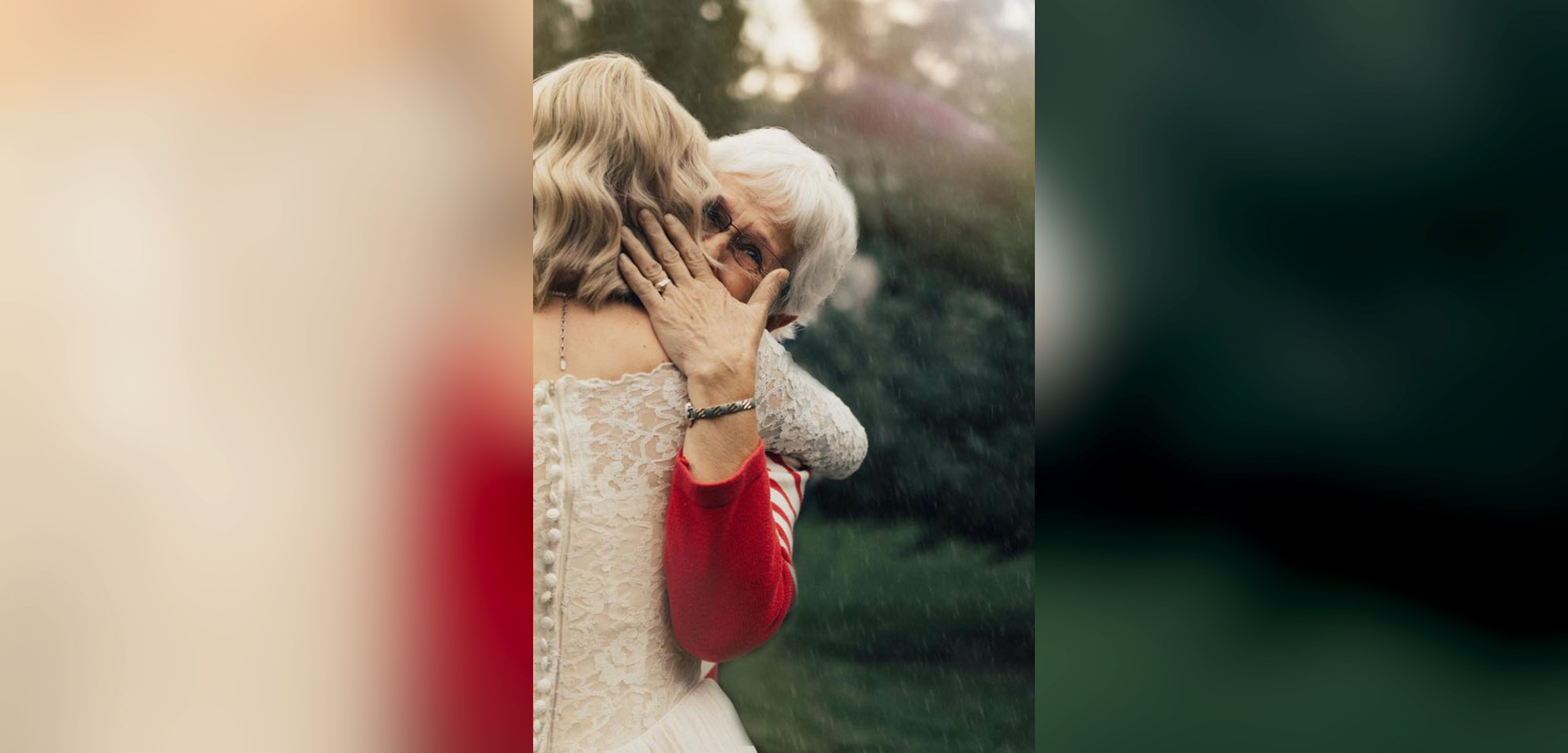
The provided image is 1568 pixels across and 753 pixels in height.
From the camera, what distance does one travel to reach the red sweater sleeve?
5.62 feet

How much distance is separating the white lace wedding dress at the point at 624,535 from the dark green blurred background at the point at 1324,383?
0.48 m

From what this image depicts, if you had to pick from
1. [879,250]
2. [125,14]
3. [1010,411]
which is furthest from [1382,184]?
[125,14]

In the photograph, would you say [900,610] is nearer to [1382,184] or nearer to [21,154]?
[1382,184]

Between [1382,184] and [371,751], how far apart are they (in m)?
1.83

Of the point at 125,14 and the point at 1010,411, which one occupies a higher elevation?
the point at 125,14

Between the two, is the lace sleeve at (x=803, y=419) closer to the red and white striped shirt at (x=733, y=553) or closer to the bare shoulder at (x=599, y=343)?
the red and white striped shirt at (x=733, y=553)

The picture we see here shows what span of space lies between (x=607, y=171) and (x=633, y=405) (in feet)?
1.15

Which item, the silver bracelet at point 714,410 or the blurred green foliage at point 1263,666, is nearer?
the silver bracelet at point 714,410

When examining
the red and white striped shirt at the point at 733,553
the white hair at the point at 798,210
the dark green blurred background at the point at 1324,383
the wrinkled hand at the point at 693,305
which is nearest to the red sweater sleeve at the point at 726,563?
the red and white striped shirt at the point at 733,553

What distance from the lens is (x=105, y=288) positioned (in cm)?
181

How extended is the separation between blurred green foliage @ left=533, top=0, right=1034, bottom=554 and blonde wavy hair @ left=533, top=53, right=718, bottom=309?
0.04 meters

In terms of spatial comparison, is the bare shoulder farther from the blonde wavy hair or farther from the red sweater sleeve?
the red sweater sleeve

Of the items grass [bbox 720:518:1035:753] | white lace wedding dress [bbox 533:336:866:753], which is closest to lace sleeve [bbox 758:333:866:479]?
white lace wedding dress [bbox 533:336:866:753]

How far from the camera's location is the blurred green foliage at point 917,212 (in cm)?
174
